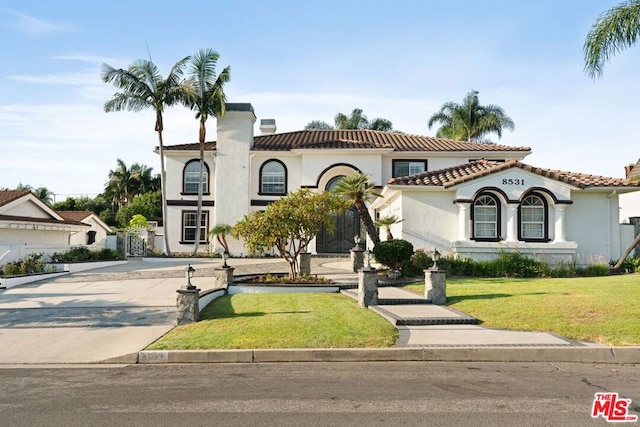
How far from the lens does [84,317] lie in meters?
11.1

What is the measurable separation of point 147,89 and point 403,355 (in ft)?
75.9

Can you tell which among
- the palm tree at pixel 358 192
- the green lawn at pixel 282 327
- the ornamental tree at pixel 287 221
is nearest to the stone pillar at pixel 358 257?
the palm tree at pixel 358 192

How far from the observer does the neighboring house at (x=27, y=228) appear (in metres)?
19.7

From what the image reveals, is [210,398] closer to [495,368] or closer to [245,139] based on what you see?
[495,368]

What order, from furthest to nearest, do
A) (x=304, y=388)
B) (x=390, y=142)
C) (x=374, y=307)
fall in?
(x=390, y=142) → (x=374, y=307) → (x=304, y=388)

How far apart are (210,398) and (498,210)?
15107mm

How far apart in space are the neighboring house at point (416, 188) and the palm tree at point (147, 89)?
9.51 ft

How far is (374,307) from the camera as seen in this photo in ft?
37.7

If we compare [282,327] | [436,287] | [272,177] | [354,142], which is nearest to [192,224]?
[272,177]

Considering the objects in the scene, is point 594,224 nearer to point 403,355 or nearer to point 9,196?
point 403,355

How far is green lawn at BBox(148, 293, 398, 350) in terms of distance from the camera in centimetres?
835

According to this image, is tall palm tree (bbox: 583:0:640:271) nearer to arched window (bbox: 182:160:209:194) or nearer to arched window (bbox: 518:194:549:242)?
arched window (bbox: 518:194:549:242)

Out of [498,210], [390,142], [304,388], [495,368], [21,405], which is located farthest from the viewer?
[390,142]

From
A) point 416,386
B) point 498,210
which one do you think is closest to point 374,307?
point 416,386
